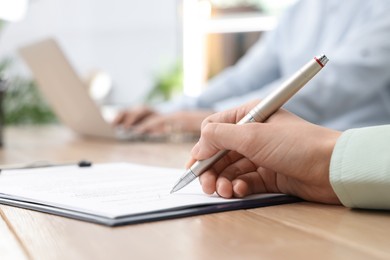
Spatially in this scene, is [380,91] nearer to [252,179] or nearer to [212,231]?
[252,179]

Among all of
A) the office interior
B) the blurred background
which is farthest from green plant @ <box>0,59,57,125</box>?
the blurred background

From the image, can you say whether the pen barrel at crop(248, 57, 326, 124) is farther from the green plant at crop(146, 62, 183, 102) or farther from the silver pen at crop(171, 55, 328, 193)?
the green plant at crop(146, 62, 183, 102)

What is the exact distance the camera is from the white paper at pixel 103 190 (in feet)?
1.77

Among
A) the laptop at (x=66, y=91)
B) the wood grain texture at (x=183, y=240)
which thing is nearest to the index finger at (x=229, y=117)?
the wood grain texture at (x=183, y=240)

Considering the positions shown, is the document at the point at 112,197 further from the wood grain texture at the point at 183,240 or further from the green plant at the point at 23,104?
the green plant at the point at 23,104

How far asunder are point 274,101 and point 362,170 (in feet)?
0.34

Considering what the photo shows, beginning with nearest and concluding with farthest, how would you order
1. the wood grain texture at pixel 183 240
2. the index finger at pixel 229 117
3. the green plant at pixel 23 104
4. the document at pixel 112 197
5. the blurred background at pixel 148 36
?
the wood grain texture at pixel 183 240 < the document at pixel 112 197 < the index finger at pixel 229 117 < the green plant at pixel 23 104 < the blurred background at pixel 148 36

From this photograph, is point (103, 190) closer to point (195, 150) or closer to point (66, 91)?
point (195, 150)

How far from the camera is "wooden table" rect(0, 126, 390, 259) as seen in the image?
0.40 m

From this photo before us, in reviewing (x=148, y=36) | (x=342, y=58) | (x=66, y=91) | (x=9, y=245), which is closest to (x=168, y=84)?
(x=148, y=36)

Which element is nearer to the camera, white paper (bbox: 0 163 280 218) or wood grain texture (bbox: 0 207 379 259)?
wood grain texture (bbox: 0 207 379 259)

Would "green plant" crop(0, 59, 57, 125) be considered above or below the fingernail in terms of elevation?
above

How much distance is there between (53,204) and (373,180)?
277 mm

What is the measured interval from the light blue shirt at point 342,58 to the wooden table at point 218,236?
2.30 feet
